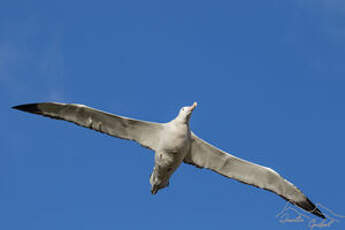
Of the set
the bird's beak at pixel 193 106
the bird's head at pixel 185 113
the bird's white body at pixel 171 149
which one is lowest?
the bird's white body at pixel 171 149

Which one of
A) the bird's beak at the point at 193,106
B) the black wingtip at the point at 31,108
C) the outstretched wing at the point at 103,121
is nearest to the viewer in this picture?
the outstretched wing at the point at 103,121

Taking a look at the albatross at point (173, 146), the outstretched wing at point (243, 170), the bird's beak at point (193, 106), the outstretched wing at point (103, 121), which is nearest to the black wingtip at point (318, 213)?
the albatross at point (173, 146)

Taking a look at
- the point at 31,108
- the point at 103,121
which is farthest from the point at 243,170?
the point at 31,108

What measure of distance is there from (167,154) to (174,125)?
39.5 inches

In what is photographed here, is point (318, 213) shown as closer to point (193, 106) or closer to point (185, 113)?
point (193, 106)

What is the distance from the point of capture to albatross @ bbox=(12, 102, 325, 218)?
1858cm

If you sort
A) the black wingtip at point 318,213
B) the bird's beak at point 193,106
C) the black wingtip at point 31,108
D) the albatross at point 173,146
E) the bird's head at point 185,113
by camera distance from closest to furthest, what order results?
1. the albatross at point 173,146
2. the bird's head at point 185,113
3. the black wingtip at point 31,108
4. the bird's beak at point 193,106
5. the black wingtip at point 318,213

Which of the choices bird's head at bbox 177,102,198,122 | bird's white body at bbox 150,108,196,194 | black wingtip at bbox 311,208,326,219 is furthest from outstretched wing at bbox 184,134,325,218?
bird's head at bbox 177,102,198,122

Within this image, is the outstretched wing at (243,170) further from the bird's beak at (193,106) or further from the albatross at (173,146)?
the bird's beak at (193,106)

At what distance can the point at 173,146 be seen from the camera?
1838cm

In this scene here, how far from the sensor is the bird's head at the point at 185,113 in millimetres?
18859

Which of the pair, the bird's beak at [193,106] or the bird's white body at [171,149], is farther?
the bird's beak at [193,106]

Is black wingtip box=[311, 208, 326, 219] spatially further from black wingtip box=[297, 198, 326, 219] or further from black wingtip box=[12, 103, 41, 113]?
black wingtip box=[12, 103, 41, 113]

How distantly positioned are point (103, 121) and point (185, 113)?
2763 millimetres
